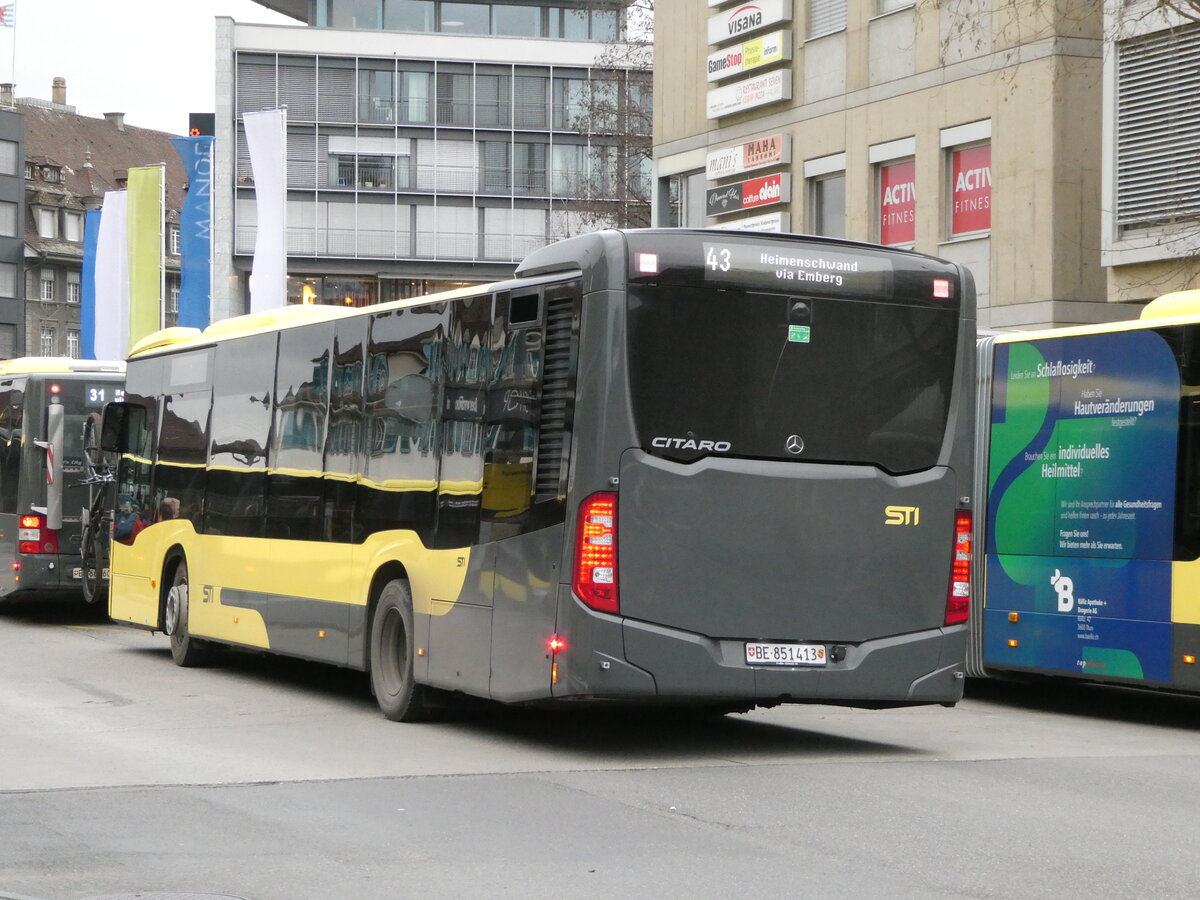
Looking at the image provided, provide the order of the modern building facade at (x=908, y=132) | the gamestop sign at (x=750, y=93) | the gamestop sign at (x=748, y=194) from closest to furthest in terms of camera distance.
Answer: the modern building facade at (x=908, y=132), the gamestop sign at (x=750, y=93), the gamestop sign at (x=748, y=194)

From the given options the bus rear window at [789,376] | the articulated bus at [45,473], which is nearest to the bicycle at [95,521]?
the articulated bus at [45,473]

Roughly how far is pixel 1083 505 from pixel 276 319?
6.82 metres

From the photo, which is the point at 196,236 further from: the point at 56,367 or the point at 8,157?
the point at 8,157

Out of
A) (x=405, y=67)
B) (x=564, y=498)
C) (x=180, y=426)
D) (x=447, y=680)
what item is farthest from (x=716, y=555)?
(x=405, y=67)

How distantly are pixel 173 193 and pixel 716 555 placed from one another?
104 m

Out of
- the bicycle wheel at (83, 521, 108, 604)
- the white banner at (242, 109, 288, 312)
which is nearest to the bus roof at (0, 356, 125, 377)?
the bicycle wheel at (83, 521, 108, 604)

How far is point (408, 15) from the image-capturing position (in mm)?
76062

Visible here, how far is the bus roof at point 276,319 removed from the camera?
1305cm

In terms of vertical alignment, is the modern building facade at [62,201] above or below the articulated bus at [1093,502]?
above

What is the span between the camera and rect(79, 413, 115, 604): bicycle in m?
23.2

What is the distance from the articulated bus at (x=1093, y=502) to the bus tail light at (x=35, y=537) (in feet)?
40.6

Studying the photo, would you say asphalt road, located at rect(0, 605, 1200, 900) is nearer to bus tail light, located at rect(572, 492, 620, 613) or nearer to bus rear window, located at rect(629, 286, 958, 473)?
bus tail light, located at rect(572, 492, 620, 613)

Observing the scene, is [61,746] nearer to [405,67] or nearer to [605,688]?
[605,688]

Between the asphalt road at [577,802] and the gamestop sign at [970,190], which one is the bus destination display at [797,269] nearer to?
the asphalt road at [577,802]
